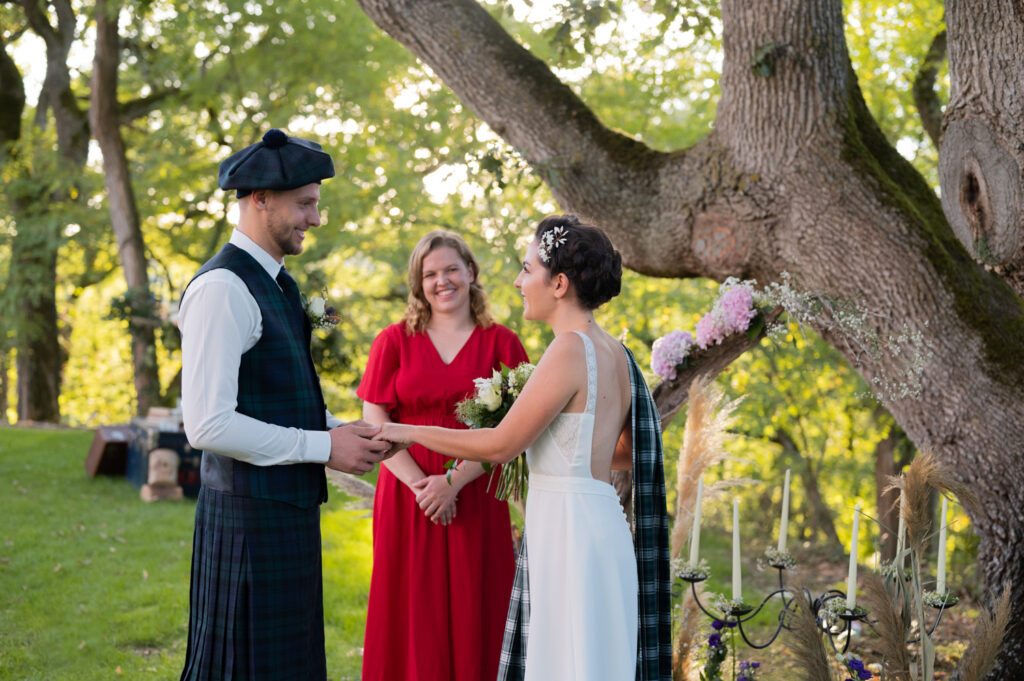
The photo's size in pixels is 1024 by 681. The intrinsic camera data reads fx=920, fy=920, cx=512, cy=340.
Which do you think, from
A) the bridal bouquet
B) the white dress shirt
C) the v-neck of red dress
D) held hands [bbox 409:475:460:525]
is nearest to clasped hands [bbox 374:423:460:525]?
held hands [bbox 409:475:460:525]

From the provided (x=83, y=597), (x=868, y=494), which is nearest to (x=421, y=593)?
(x=83, y=597)

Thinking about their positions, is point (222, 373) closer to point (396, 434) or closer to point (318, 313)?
point (318, 313)

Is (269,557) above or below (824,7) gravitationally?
below

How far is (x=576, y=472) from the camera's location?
9.03 ft

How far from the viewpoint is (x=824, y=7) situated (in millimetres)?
4438

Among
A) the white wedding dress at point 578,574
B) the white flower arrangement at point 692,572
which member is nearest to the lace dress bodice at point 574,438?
the white wedding dress at point 578,574

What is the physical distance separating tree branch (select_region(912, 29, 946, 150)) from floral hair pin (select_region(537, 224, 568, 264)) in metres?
6.29

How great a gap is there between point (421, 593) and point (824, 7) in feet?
10.8

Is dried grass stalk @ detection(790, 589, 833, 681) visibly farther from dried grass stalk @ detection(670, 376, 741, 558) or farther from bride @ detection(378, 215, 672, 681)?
dried grass stalk @ detection(670, 376, 741, 558)

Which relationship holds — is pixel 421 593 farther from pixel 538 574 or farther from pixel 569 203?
pixel 569 203

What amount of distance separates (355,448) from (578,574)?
0.76 metres

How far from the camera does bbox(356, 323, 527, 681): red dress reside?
3.62 meters

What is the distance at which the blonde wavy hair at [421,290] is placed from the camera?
3.92 metres

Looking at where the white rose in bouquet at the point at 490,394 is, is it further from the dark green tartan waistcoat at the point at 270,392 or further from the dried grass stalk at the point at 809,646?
the dried grass stalk at the point at 809,646
